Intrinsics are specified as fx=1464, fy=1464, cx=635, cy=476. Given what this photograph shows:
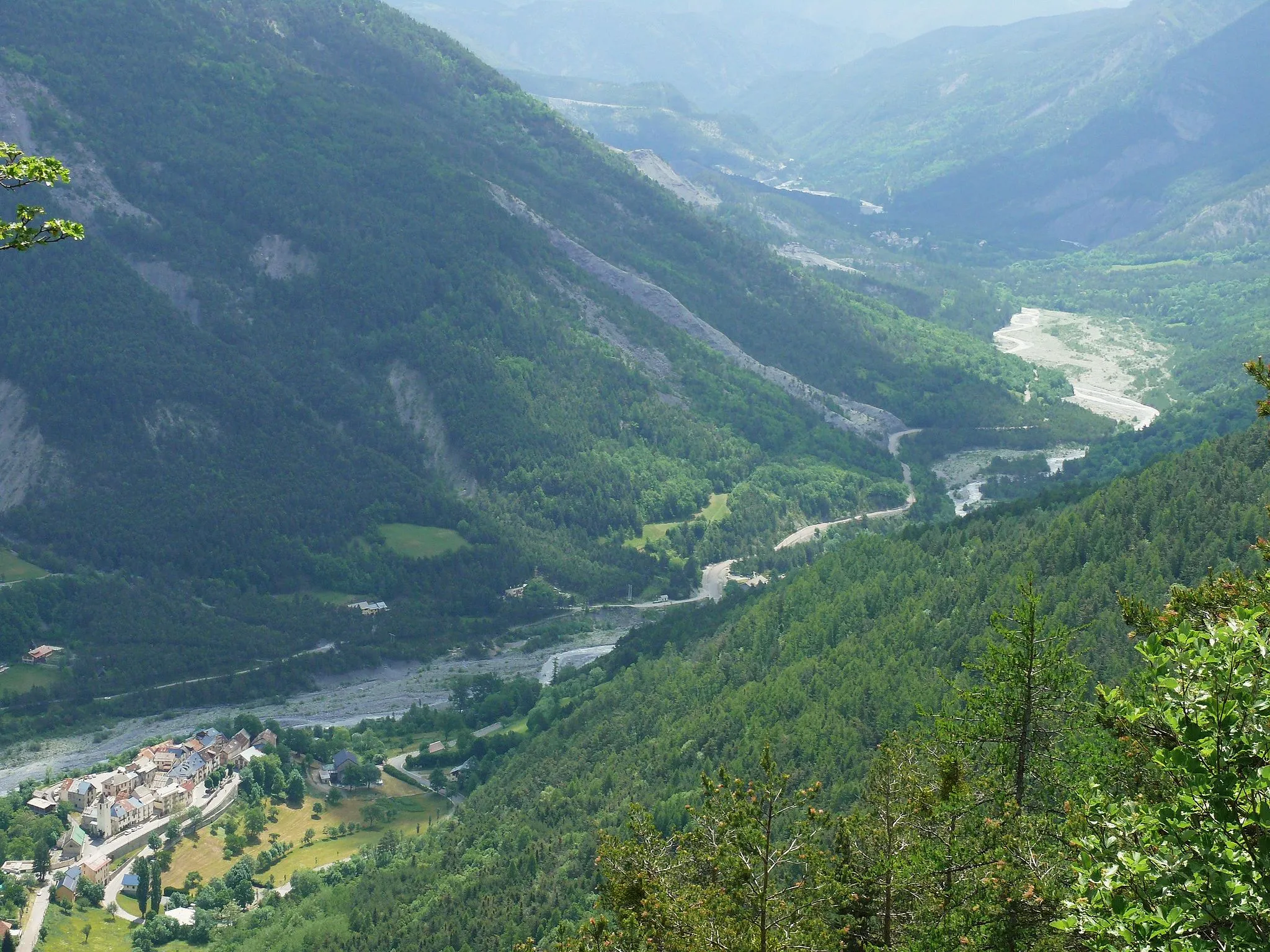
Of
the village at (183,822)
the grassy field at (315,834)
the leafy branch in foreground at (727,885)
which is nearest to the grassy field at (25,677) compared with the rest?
the village at (183,822)

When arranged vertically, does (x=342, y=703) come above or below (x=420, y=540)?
below

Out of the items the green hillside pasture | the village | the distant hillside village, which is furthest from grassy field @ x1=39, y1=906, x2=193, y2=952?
the green hillside pasture

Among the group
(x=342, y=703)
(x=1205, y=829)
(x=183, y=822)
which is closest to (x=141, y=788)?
(x=183, y=822)

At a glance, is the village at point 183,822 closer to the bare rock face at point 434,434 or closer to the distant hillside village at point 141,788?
the distant hillside village at point 141,788

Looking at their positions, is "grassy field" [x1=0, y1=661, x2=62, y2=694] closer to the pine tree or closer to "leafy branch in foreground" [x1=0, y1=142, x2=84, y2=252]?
the pine tree

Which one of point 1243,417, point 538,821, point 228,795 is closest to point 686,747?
point 538,821

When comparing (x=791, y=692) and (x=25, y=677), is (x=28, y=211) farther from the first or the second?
(x=25, y=677)
